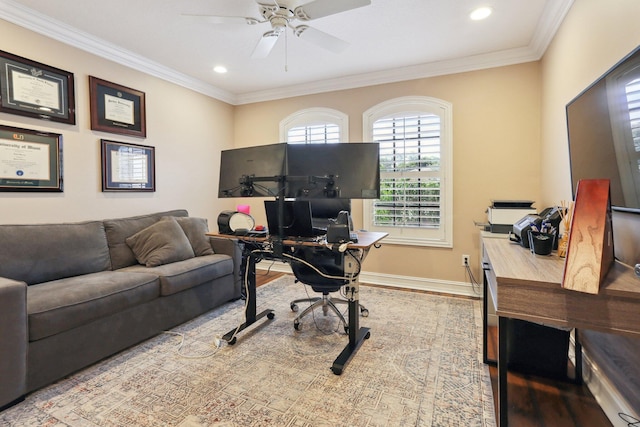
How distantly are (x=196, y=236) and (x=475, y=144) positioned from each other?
315 cm

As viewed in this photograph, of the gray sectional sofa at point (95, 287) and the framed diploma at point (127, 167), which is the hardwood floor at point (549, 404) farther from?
the framed diploma at point (127, 167)

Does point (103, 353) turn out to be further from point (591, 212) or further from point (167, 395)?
point (591, 212)

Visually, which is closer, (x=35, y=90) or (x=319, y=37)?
(x=319, y=37)

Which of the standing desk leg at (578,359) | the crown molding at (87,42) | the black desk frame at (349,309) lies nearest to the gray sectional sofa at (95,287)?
the black desk frame at (349,309)

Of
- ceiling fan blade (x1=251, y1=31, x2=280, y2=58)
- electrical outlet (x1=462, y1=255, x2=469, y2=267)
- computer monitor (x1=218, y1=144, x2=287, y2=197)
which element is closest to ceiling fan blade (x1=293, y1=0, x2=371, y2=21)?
ceiling fan blade (x1=251, y1=31, x2=280, y2=58)

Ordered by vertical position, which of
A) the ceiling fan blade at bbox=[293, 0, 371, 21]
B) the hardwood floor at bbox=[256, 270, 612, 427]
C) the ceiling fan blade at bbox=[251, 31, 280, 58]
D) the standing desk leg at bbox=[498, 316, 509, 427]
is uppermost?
the ceiling fan blade at bbox=[251, 31, 280, 58]

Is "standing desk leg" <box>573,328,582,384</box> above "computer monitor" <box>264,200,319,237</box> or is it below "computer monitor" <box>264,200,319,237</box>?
below

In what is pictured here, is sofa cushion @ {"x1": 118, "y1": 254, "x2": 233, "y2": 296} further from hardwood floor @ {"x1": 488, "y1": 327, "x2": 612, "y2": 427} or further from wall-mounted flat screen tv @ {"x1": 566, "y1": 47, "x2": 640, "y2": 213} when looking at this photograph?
wall-mounted flat screen tv @ {"x1": 566, "y1": 47, "x2": 640, "y2": 213}

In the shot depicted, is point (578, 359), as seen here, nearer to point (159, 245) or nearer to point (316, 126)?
point (159, 245)

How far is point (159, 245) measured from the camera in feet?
9.27

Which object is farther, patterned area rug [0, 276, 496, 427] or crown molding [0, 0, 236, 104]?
crown molding [0, 0, 236, 104]

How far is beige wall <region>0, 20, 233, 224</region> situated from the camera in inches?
100

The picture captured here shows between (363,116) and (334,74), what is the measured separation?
63cm

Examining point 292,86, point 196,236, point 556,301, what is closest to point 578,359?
point 556,301
